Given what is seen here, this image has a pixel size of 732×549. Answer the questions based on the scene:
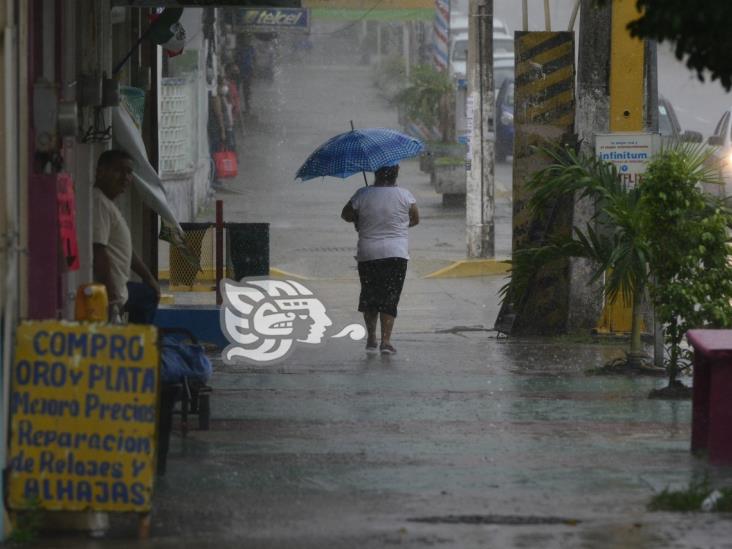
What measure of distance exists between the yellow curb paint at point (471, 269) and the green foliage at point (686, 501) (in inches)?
450

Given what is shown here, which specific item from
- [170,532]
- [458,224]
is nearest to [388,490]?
[170,532]

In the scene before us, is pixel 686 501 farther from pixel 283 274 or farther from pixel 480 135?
pixel 480 135

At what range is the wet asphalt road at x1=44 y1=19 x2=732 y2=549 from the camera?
7414 mm

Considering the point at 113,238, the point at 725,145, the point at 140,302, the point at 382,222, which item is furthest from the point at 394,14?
the point at 113,238

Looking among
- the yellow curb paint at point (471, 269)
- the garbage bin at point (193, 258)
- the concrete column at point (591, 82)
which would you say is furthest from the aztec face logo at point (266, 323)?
the yellow curb paint at point (471, 269)

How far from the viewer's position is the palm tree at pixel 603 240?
38.1 ft

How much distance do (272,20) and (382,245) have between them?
22.7 m

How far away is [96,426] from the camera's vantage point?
709 centimetres

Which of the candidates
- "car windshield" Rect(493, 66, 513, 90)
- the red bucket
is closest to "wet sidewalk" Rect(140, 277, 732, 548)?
the red bucket

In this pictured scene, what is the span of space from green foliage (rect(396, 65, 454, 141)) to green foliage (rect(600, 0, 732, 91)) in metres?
24.8

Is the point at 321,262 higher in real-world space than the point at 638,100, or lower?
lower

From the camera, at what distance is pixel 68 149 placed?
30.6ft

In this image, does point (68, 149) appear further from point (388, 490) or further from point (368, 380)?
point (368, 380)

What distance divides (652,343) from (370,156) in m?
3.03
